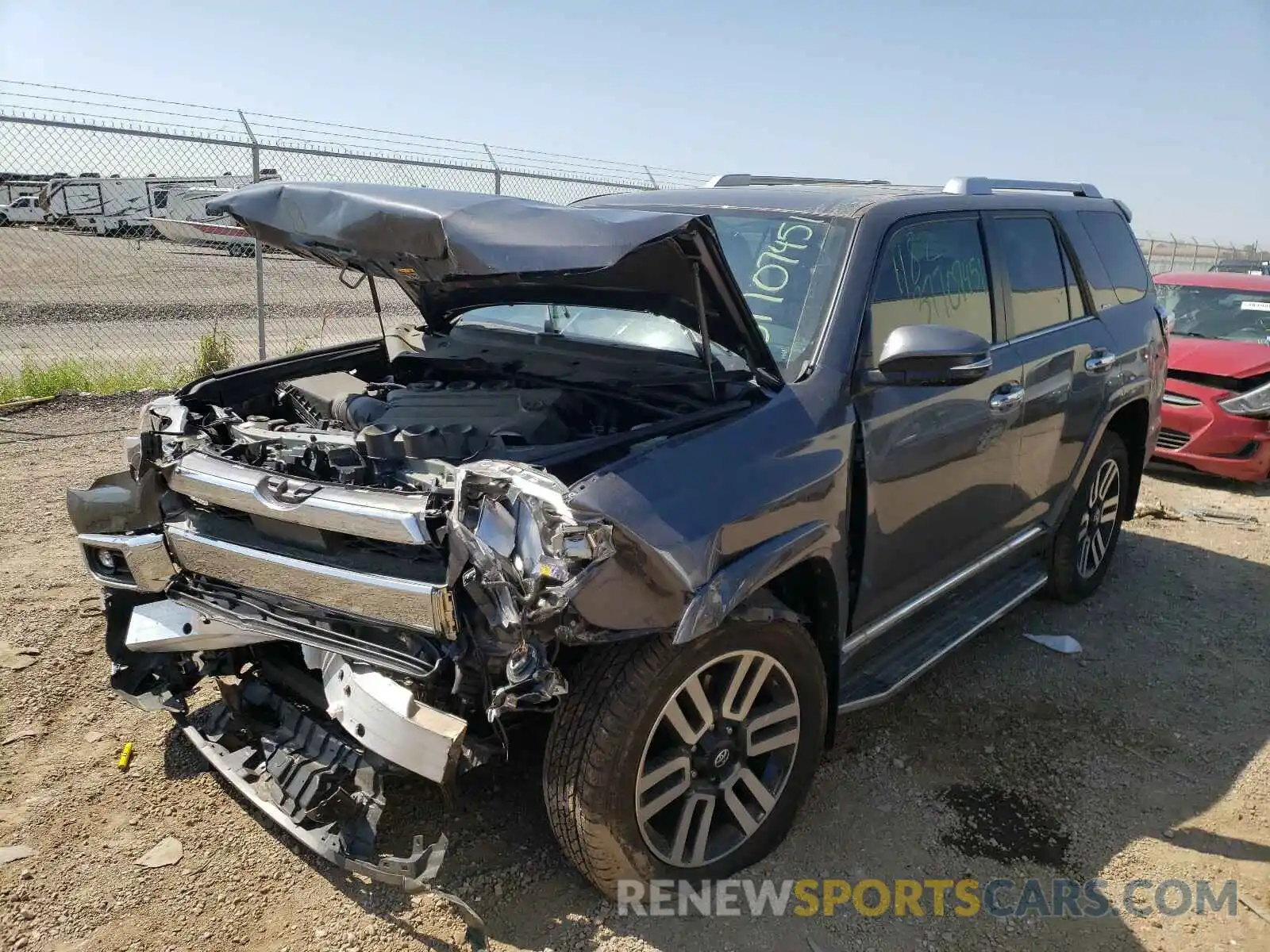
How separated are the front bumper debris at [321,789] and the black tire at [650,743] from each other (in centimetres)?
36

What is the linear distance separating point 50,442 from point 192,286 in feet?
41.6

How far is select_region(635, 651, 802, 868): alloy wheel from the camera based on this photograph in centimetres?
251

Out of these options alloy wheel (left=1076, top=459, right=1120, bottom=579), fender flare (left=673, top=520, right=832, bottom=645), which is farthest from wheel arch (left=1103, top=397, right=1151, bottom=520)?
fender flare (left=673, top=520, right=832, bottom=645)

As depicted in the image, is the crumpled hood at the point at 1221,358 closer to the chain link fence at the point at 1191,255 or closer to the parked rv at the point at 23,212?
the parked rv at the point at 23,212

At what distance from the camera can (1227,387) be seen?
7461 millimetres

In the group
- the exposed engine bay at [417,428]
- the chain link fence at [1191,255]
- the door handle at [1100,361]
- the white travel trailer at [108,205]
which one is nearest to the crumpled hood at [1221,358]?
the door handle at [1100,361]

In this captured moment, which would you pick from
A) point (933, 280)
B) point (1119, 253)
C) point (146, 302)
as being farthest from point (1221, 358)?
point (146, 302)

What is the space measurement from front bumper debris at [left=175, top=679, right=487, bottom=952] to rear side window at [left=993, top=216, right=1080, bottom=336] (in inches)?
117

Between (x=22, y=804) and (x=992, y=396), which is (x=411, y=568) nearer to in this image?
(x=22, y=804)

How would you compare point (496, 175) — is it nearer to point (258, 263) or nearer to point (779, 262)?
point (258, 263)

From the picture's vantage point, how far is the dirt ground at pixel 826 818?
8.38 feet

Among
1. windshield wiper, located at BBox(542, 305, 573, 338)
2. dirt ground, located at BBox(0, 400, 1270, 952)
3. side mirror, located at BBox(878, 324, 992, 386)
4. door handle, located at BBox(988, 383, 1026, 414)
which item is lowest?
dirt ground, located at BBox(0, 400, 1270, 952)

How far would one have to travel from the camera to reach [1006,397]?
11.8 feet

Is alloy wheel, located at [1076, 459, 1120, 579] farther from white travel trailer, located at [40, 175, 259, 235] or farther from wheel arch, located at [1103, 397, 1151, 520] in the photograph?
white travel trailer, located at [40, 175, 259, 235]
